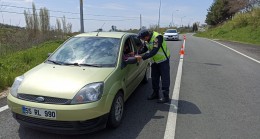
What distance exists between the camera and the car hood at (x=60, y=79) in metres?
3.69

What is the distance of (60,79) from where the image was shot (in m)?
3.93

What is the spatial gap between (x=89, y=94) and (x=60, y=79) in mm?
528

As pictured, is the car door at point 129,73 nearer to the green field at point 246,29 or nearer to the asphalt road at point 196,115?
the asphalt road at point 196,115

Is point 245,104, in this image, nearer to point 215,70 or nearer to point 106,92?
point 106,92

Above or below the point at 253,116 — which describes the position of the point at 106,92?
above

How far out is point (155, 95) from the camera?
6004mm

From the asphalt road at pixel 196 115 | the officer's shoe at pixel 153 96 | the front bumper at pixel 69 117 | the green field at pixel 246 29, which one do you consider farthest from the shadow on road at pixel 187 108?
the green field at pixel 246 29

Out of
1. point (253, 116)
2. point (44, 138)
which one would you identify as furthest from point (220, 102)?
point (44, 138)

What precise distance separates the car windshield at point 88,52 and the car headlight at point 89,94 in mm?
765

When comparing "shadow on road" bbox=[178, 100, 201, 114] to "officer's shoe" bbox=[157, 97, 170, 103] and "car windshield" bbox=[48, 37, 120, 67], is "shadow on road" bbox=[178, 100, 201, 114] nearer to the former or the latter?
"officer's shoe" bbox=[157, 97, 170, 103]

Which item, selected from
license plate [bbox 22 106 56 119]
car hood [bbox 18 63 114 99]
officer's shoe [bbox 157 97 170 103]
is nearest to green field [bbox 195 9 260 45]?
officer's shoe [bbox 157 97 170 103]

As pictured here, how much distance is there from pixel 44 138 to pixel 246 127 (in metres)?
3.31

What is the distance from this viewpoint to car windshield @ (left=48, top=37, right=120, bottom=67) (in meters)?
4.70

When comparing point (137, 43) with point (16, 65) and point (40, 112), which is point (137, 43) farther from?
point (16, 65)
